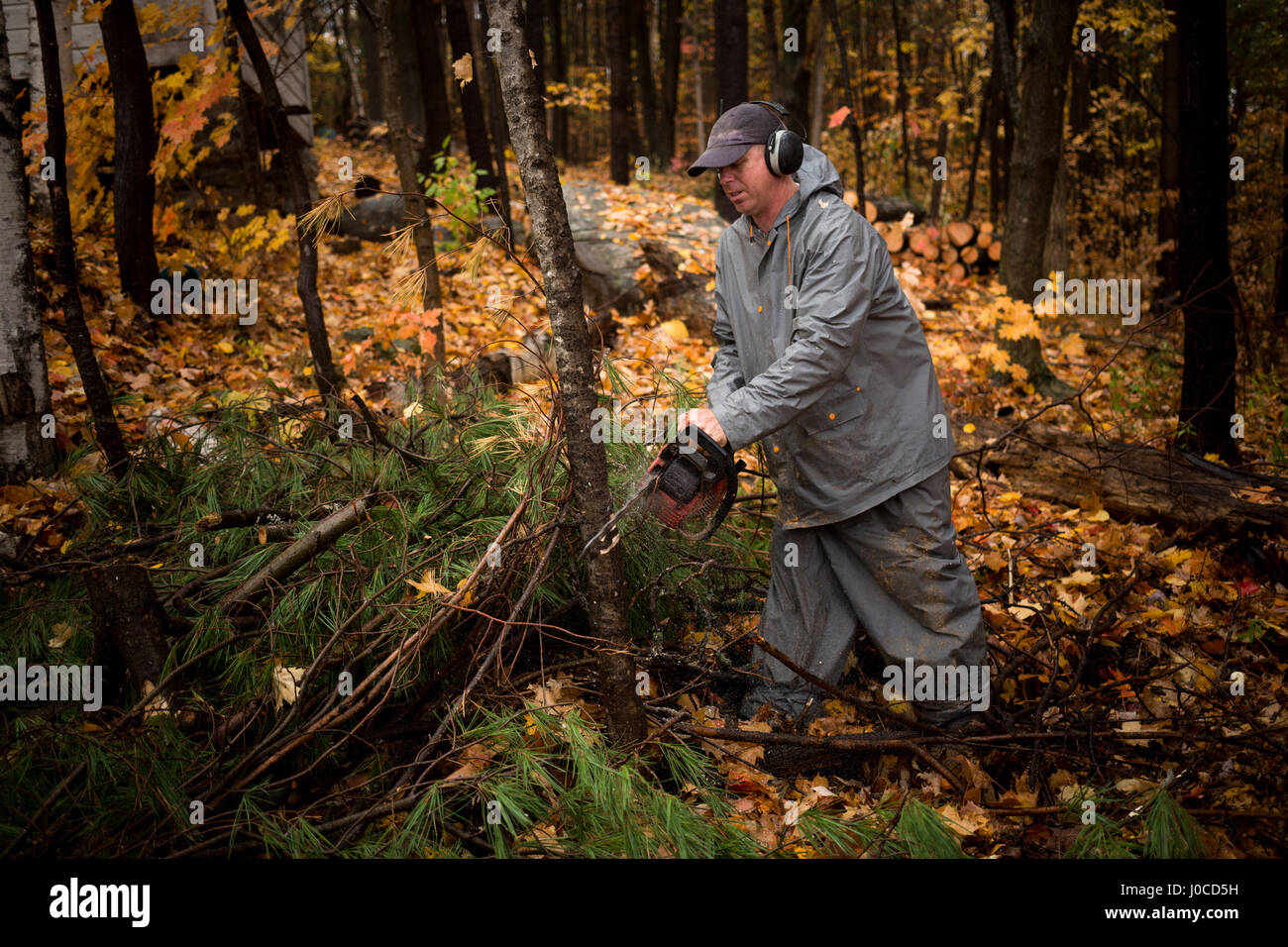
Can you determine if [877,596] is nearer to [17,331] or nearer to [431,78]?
[17,331]

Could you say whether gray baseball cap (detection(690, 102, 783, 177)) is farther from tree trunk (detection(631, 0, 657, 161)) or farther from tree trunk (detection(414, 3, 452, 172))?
tree trunk (detection(631, 0, 657, 161))

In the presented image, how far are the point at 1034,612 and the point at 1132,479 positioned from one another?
137cm

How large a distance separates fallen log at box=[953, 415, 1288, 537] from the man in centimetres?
140

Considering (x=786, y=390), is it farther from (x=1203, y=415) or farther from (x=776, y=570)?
(x=1203, y=415)

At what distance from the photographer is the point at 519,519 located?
301 cm

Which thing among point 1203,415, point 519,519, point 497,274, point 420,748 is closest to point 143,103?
point 497,274

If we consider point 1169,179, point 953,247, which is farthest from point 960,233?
point 1169,179

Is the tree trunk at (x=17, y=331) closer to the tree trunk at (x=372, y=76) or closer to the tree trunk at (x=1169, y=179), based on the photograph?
the tree trunk at (x=1169, y=179)

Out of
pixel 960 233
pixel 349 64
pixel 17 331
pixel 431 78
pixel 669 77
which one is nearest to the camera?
pixel 17 331

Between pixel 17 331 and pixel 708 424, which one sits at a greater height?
pixel 17 331

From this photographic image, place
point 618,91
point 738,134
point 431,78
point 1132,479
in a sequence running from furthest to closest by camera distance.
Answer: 1. point 618,91
2. point 431,78
3. point 1132,479
4. point 738,134

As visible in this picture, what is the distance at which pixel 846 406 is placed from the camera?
2.90 m

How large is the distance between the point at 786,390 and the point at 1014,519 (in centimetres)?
274

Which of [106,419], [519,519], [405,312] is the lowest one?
[519,519]
